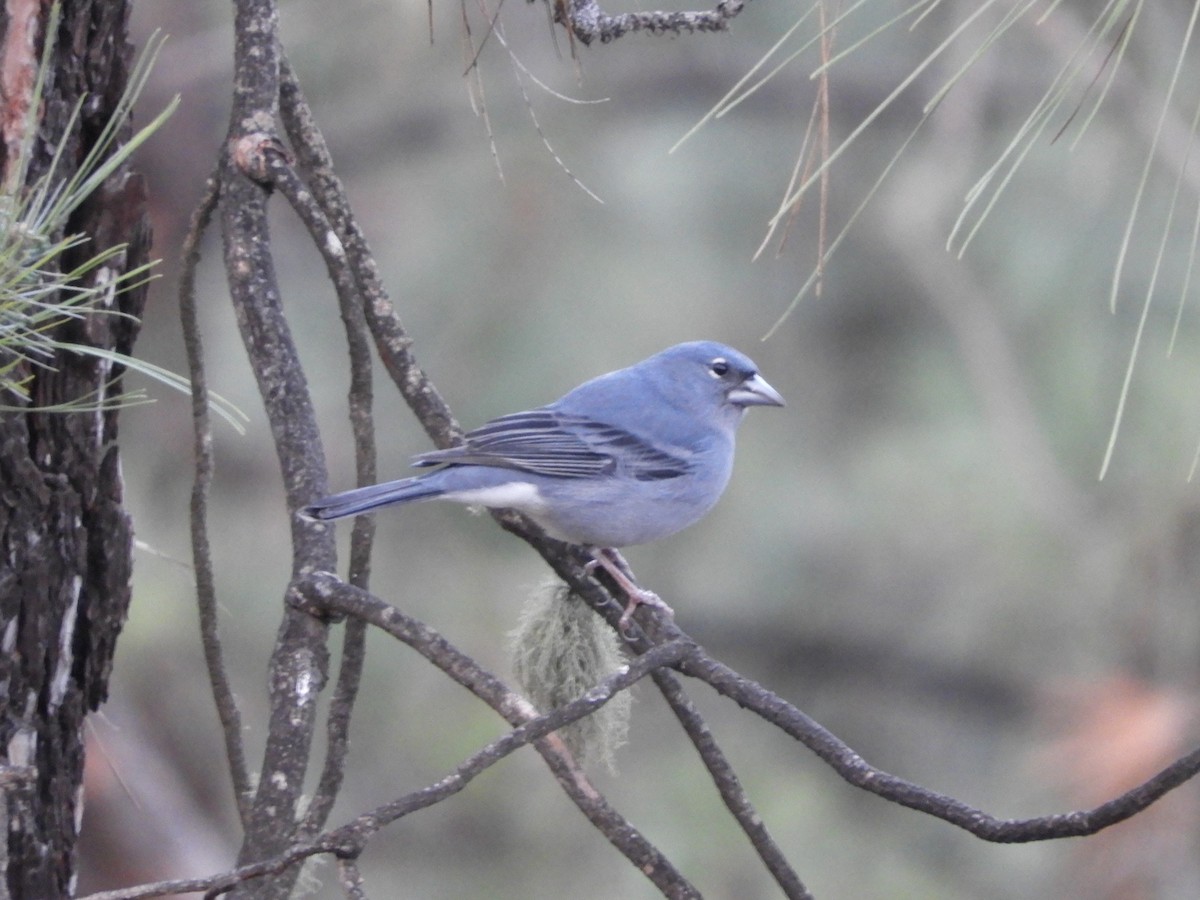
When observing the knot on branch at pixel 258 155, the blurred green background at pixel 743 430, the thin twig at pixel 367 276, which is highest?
the knot on branch at pixel 258 155

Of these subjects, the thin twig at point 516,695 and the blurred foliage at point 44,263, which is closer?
the thin twig at point 516,695

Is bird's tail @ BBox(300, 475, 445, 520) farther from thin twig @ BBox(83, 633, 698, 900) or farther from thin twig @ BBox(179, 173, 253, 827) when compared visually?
thin twig @ BBox(83, 633, 698, 900)

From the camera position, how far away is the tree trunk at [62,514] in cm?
239

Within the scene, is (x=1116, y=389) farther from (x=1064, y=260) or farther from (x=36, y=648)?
(x=36, y=648)

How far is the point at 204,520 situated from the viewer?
8.23 feet

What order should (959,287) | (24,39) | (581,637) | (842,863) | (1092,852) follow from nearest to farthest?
1. (24,39)
2. (581,637)
3. (1092,852)
4. (959,287)
5. (842,863)

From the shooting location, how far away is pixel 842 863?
7121 mm

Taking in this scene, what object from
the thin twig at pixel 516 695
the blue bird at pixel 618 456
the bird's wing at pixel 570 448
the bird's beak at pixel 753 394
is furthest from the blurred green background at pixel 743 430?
the thin twig at pixel 516 695

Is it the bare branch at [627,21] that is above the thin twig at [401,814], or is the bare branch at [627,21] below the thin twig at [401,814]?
above

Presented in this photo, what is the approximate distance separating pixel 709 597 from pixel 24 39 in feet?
19.7

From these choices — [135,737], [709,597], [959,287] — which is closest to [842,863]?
[709,597]

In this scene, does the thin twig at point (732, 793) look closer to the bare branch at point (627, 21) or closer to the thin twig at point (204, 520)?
the thin twig at point (204, 520)

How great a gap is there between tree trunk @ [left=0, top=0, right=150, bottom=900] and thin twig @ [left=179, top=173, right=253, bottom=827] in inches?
4.5

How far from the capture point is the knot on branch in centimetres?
241
